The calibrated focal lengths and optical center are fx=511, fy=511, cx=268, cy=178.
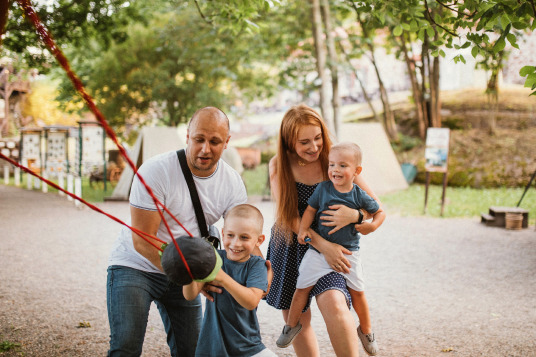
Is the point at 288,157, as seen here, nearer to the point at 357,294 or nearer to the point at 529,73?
the point at 357,294

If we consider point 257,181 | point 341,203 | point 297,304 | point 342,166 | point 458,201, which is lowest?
point 257,181

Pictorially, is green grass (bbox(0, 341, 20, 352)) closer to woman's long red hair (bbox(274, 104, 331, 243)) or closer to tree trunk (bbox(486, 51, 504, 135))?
woman's long red hair (bbox(274, 104, 331, 243))

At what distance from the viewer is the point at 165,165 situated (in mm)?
2869

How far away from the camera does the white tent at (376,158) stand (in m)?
15.6

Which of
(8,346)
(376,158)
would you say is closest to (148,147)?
(376,158)

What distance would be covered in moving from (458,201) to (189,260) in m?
13.4

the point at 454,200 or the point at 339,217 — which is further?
the point at 454,200

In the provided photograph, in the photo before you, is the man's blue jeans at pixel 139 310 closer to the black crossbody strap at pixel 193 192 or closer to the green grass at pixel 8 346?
the black crossbody strap at pixel 193 192

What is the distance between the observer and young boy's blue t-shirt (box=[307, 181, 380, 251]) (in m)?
3.05

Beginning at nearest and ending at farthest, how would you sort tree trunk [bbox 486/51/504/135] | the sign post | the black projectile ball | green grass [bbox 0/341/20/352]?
the black projectile ball < green grass [bbox 0/341/20/352] < the sign post < tree trunk [bbox 486/51/504/135]

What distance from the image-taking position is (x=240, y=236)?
97.3 inches

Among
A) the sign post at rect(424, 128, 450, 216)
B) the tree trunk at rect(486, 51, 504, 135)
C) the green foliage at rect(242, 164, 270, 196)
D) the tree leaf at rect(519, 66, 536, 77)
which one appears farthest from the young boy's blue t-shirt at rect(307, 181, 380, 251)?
the tree trunk at rect(486, 51, 504, 135)

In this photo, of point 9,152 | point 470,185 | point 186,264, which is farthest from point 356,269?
point 9,152

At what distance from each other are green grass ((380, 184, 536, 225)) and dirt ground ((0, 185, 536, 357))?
1.56m
